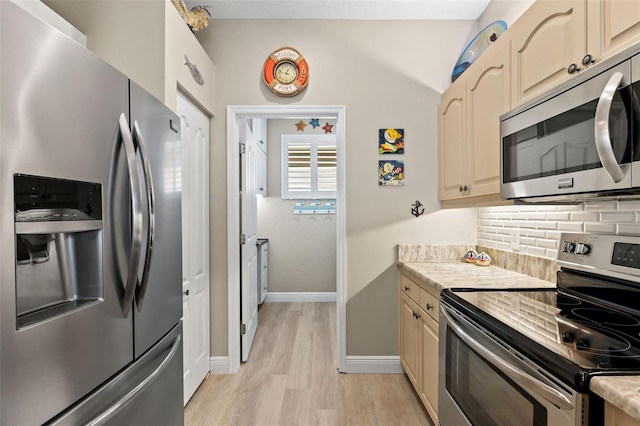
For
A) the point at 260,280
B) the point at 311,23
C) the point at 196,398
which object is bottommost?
the point at 196,398

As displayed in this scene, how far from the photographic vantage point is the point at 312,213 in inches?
195

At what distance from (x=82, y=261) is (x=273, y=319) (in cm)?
340

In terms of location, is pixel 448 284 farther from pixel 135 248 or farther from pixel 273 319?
pixel 273 319

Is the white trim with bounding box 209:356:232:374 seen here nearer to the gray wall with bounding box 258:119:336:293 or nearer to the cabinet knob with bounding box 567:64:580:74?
the gray wall with bounding box 258:119:336:293

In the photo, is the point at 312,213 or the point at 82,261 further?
the point at 312,213

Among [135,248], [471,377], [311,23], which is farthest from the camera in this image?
[311,23]

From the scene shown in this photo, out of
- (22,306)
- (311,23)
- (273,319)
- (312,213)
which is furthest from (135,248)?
(312,213)

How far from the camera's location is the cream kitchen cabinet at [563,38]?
1.10 metres

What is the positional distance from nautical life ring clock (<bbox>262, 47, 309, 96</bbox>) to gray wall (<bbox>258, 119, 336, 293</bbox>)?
2245mm

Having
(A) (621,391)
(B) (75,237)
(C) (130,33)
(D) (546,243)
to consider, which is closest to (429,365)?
(D) (546,243)

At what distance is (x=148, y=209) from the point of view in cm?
115

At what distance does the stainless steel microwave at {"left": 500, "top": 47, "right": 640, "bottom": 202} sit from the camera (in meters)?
0.98

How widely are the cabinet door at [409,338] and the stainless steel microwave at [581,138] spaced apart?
1.12 metres

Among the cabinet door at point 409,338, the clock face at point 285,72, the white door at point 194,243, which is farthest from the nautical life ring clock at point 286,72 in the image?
the cabinet door at point 409,338
